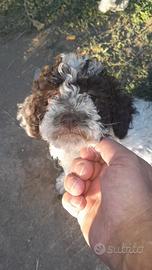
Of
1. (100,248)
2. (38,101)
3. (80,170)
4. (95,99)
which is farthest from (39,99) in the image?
(100,248)

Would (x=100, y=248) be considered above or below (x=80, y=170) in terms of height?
below

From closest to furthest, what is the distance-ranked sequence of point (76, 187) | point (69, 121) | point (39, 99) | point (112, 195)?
point (112, 195), point (76, 187), point (69, 121), point (39, 99)

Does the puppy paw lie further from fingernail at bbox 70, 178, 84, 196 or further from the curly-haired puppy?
fingernail at bbox 70, 178, 84, 196

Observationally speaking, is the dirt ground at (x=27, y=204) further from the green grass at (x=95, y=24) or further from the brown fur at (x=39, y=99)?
the brown fur at (x=39, y=99)

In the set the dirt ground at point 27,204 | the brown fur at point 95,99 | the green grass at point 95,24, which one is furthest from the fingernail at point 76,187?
the green grass at point 95,24

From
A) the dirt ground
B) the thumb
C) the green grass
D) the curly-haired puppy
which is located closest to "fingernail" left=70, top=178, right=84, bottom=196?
the thumb

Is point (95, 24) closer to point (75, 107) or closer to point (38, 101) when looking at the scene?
point (38, 101)

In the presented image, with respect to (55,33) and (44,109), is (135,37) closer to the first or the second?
(55,33)
